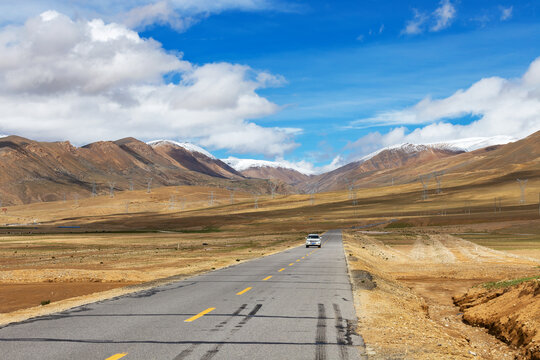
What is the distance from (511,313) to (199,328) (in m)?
8.98

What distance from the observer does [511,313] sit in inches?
546

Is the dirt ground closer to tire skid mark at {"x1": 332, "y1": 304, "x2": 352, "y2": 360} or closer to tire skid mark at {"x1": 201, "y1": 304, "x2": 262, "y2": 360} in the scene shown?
tire skid mark at {"x1": 332, "y1": 304, "x2": 352, "y2": 360}

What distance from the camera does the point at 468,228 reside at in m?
105

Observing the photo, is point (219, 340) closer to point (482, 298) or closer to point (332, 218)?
point (482, 298)

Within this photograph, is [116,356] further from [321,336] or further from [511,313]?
[511,313]

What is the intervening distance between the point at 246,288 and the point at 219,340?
9.01m

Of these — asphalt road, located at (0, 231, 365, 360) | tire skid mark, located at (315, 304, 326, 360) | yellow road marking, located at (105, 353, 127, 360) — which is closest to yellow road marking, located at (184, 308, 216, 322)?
asphalt road, located at (0, 231, 365, 360)

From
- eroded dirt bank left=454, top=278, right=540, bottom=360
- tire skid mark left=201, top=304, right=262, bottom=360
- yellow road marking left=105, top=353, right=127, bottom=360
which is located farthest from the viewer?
eroded dirt bank left=454, top=278, right=540, bottom=360

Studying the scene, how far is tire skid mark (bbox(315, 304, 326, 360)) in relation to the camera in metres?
8.79

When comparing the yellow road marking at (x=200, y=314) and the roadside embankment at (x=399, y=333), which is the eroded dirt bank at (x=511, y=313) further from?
the yellow road marking at (x=200, y=314)

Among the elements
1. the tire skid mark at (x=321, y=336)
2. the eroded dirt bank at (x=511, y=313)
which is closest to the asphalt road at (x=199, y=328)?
the tire skid mark at (x=321, y=336)

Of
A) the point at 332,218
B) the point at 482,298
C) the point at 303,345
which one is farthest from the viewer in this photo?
the point at 332,218

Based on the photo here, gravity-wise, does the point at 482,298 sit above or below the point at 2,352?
below

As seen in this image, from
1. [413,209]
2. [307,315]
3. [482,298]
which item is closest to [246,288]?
[307,315]
